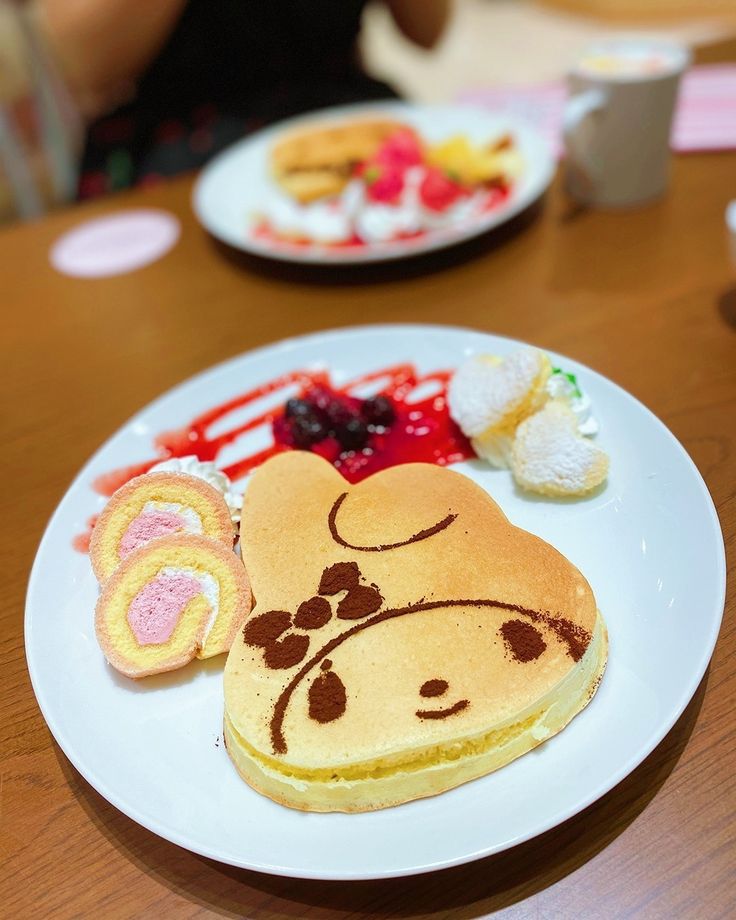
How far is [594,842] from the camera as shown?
0.66 meters

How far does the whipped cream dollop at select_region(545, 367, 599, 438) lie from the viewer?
1009 mm

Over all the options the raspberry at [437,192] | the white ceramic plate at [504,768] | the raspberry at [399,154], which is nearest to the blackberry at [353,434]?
the white ceramic plate at [504,768]

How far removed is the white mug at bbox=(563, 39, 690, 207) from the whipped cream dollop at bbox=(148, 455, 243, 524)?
1.02m

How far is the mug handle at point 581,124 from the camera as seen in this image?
59.1 inches

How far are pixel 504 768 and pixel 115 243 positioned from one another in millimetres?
1469

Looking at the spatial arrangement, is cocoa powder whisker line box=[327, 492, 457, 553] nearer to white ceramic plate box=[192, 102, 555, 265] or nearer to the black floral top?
white ceramic plate box=[192, 102, 555, 265]

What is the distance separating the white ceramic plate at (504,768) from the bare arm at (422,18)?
5.82ft

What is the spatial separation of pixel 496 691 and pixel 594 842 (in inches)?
5.7

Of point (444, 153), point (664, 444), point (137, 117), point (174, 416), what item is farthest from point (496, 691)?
point (137, 117)

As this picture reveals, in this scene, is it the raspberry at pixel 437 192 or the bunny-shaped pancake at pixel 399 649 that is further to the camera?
the raspberry at pixel 437 192

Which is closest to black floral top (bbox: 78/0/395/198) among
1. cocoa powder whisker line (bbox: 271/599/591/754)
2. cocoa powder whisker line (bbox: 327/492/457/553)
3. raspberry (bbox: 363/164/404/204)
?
raspberry (bbox: 363/164/404/204)

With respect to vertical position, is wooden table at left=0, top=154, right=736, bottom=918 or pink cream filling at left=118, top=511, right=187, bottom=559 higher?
pink cream filling at left=118, top=511, right=187, bottom=559

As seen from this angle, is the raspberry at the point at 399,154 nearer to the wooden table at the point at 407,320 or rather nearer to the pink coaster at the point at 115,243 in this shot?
the wooden table at the point at 407,320

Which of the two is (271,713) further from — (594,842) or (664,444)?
(664,444)
